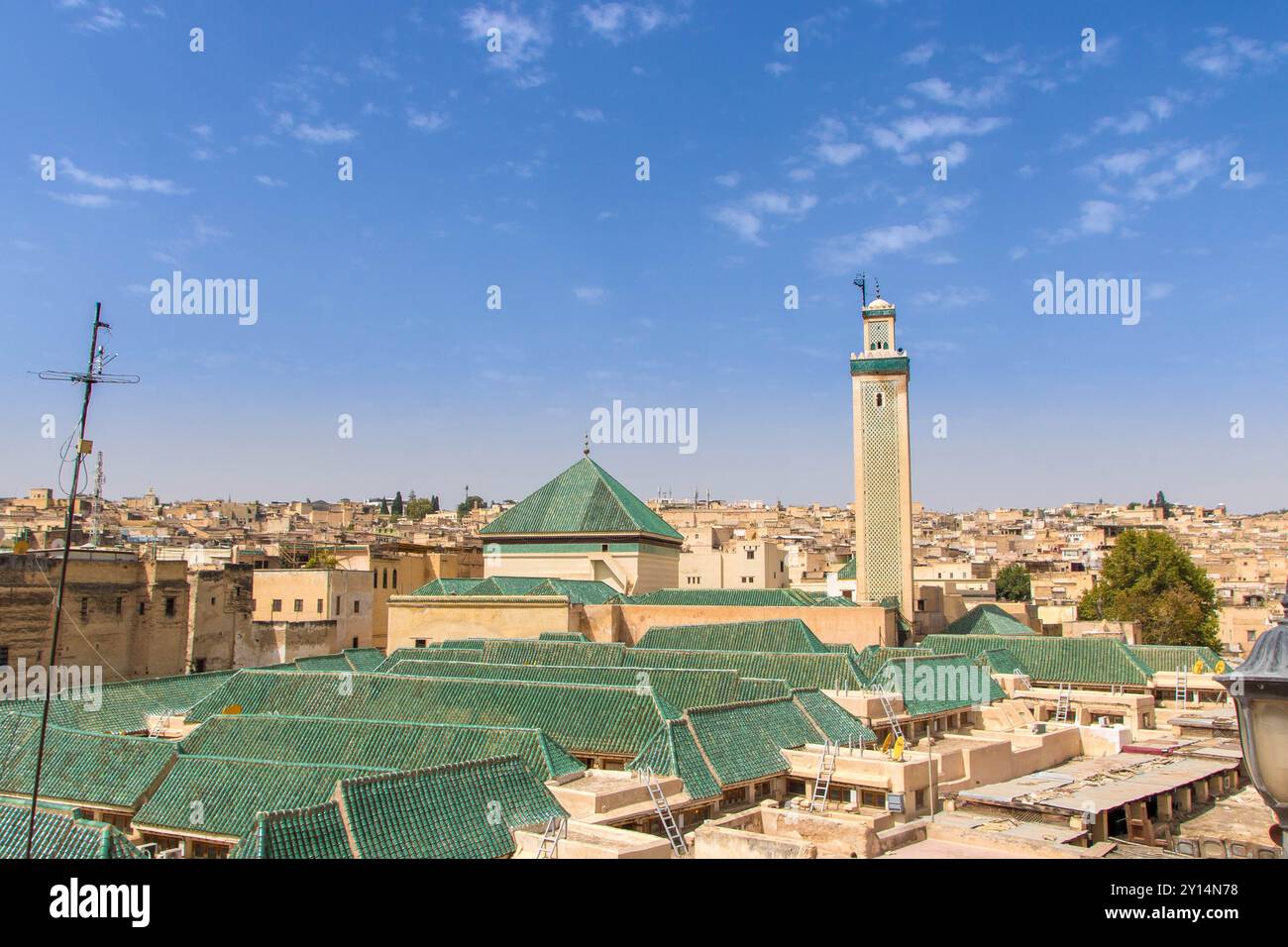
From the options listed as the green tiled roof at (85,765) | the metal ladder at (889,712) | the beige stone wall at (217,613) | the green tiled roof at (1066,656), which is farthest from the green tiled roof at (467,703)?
the green tiled roof at (1066,656)

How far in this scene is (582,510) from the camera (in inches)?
1248

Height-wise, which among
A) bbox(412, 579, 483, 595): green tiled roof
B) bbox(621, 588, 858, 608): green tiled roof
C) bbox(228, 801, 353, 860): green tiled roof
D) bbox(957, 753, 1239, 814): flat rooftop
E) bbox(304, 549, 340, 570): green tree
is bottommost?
A: bbox(957, 753, 1239, 814): flat rooftop

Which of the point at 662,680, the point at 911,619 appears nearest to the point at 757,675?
the point at 662,680

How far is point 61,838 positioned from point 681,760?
22.6 feet

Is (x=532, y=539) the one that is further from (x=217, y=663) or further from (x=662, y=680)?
(x=662, y=680)

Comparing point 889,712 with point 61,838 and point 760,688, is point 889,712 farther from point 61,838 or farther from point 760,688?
point 61,838

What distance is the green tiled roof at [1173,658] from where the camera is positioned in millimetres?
24469

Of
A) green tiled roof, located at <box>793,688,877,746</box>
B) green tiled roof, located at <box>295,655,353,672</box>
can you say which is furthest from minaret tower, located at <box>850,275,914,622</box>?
green tiled roof, located at <box>295,655,353,672</box>

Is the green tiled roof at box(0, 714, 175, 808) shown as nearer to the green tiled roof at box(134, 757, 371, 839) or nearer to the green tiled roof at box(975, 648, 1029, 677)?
the green tiled roof at box(134, 757, 371, 839)

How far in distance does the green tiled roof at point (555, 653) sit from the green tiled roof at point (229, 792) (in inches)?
340

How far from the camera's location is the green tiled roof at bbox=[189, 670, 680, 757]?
15.2 meters

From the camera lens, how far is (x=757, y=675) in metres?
19.5

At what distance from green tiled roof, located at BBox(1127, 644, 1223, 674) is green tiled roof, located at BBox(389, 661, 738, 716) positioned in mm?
12643
